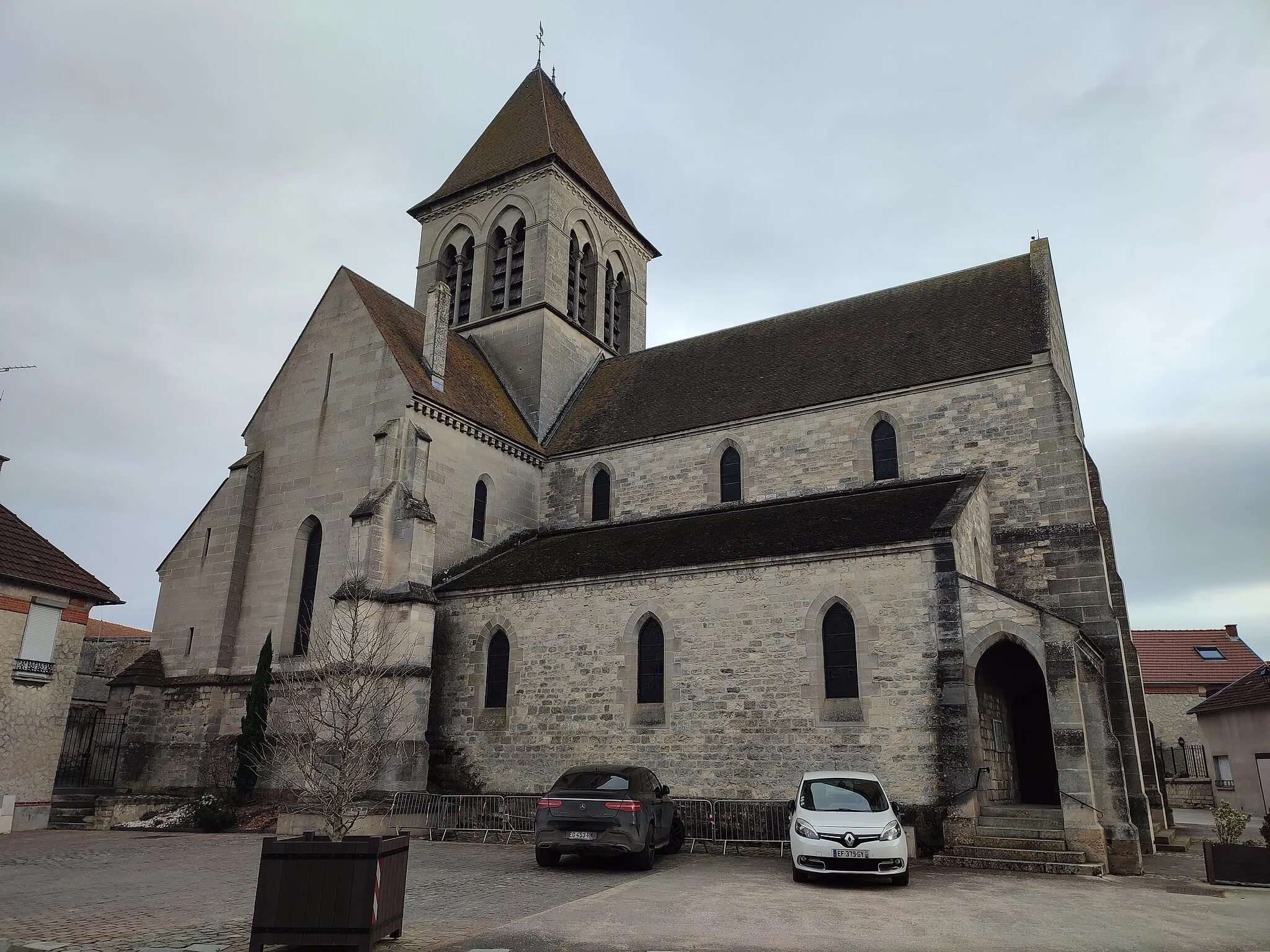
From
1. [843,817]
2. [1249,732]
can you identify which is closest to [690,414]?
[843,817]

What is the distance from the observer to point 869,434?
69.6 feet

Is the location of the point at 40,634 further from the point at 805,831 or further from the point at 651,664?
the point at 805,831

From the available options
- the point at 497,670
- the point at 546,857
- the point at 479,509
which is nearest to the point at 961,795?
the point at 546,857

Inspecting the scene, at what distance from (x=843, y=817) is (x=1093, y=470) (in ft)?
41.6

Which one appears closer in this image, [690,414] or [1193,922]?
[1193,922]

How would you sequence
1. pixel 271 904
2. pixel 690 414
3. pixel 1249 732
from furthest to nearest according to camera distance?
pixel 1249 732 < pixel 690 414 < pixel 271 904

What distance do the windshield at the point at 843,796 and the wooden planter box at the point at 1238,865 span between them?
4.58 meters

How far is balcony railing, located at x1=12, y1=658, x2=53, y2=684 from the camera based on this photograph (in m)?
17.3

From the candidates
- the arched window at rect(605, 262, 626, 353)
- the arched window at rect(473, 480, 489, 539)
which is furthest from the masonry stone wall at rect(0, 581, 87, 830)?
the arched window at rect(605, 262, 626, 353)

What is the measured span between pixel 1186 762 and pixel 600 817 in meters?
30.4

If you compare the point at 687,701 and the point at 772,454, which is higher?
the point at 772,454

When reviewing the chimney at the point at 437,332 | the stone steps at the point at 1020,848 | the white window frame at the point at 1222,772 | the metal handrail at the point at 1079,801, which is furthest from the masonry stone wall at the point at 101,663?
the white window frame at the point at 1222,772

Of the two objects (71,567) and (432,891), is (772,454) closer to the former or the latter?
(432,891)

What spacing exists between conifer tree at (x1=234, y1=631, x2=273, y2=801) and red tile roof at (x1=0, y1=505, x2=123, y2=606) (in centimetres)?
359
